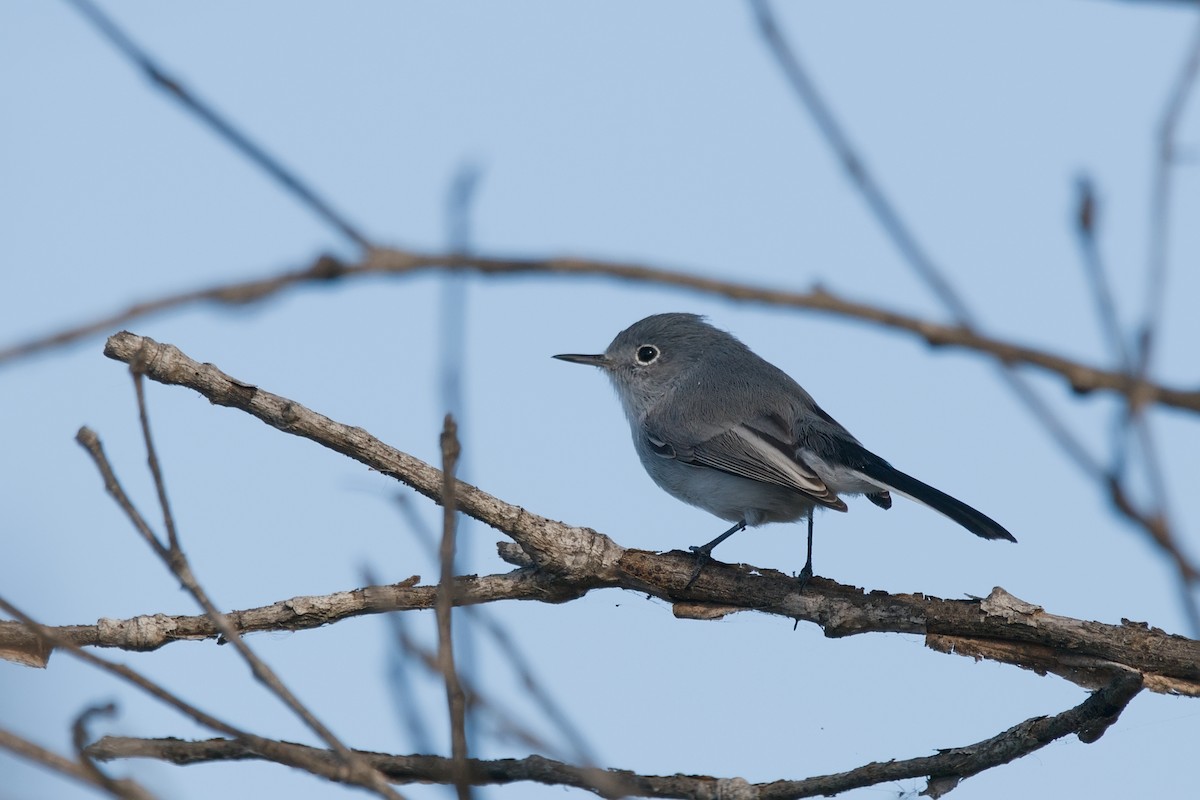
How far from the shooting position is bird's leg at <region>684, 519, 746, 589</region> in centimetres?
452

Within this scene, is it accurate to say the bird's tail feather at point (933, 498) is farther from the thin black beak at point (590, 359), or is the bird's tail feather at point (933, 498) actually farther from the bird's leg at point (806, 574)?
the thin black beak at point (590, 359)

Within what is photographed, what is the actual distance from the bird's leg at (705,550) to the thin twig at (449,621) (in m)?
2.98

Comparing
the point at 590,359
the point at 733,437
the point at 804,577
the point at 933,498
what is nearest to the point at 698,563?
the point at 804,577

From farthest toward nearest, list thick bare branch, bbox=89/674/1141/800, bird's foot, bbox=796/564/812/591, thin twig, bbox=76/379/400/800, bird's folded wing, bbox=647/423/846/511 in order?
bird's folded wing, bbox=647/423/846/511 < bird's foot, bbox=796/564/812/591 < thick bare branch, bbox=89/674/1141/800 < thin twig, bbox=76/379/400/800

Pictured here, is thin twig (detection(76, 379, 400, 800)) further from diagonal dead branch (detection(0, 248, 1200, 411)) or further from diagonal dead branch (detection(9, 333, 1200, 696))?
diagonal dead branch (detection(9, 333, 1200, 696))

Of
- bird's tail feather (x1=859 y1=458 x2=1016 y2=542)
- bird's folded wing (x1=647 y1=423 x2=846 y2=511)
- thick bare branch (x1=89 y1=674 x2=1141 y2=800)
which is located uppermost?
bird's folded wing (x1=647 y1=423 x2=846 y2=511)

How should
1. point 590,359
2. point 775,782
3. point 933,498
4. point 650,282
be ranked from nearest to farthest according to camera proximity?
point 650,282, point 775,782, point 933,498, point 590,359

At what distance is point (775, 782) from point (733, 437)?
2.62 m

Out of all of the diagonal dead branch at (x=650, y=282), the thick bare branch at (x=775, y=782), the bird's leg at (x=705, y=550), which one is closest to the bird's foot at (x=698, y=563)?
the bird's leg at (x=705, y=550)

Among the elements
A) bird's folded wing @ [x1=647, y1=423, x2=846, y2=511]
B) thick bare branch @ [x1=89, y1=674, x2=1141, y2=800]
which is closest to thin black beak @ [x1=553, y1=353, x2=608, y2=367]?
bird's folded wing @ [x1=647, y1=423, x2=846, y2=511]

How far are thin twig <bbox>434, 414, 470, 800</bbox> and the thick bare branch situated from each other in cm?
145

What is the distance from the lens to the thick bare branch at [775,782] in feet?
10.1

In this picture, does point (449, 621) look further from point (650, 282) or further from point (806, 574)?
point (806, 574)

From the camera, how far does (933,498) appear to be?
4824mm
